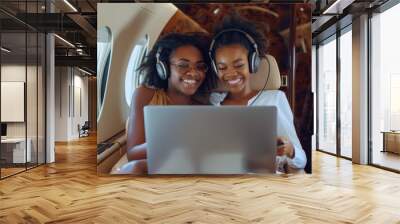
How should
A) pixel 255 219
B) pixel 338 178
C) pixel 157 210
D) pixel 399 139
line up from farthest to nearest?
pixel 399 139, pixel 338 178, pixel 157 210, pixel 255 219

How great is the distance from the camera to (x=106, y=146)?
249 inches

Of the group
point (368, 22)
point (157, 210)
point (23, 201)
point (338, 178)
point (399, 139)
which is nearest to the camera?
point (157, 210)

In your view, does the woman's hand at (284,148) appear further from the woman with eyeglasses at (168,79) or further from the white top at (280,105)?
the woman with eyeglasses at (168,79)

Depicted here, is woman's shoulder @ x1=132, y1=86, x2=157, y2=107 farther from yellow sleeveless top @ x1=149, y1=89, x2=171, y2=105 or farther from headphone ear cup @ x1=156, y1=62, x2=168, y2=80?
headphone ear cup @ x1=156, y1=62, x2=168, y2=80

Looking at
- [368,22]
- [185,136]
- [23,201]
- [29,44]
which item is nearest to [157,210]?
[23,201]

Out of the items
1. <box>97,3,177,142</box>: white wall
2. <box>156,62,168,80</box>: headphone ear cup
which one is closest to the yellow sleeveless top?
<box>156,62,168,80</box>: headphone ear cup

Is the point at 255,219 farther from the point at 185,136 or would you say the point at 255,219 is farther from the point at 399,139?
the point at 399,139

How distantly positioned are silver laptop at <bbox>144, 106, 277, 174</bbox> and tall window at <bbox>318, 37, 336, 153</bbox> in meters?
4.14

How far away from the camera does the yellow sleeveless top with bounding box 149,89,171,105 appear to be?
247 inches

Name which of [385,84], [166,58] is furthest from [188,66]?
[385,84]

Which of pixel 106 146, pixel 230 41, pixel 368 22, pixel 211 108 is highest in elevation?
pixel 368 22

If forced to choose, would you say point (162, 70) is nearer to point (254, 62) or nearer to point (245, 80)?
point (245, 80)

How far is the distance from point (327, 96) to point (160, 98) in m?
5.81

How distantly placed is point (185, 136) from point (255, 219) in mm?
2679
